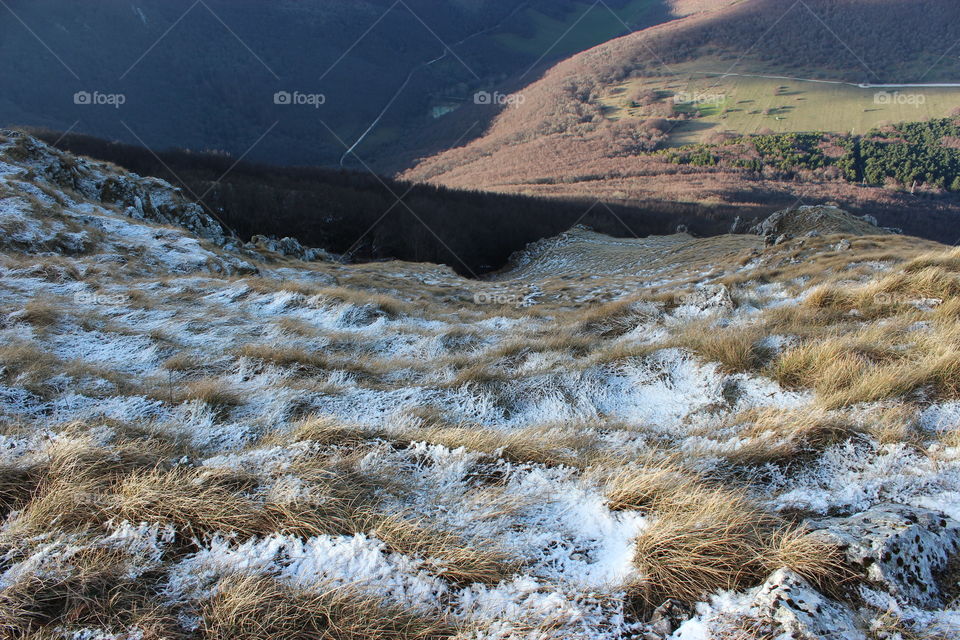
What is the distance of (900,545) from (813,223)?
85.9 ft

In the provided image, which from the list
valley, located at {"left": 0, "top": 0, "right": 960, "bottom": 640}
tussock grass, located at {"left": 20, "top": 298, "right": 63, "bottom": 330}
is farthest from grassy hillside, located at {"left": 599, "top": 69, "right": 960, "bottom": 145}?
tussock grass, located at {"left": 20, "top": 298, "right": 63, "bottom": 330}

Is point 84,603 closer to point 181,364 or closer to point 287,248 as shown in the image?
point 181,364

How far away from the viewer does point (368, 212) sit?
4778cm

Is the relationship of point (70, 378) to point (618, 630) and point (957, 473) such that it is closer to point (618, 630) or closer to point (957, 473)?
point (618, 630)

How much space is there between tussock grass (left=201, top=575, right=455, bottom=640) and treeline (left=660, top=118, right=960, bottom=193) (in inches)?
4239

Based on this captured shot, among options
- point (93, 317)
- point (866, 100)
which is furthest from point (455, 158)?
point (93, 317)

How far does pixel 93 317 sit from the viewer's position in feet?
22.1

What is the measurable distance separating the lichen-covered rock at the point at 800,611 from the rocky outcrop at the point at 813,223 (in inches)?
967

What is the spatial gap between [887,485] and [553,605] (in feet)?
6.63

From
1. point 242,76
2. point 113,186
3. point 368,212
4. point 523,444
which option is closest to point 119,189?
point 113,186

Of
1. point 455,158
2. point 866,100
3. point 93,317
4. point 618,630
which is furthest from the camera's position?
point 455,158

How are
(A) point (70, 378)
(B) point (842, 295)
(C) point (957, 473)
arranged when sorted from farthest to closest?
(B) point (842, 295) < (A) point (70, 378) < (C) point (957, 473)

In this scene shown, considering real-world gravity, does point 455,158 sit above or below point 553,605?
above

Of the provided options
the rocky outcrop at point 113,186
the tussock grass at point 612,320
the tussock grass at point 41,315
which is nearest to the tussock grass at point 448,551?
the tussock grass at point 612,320
